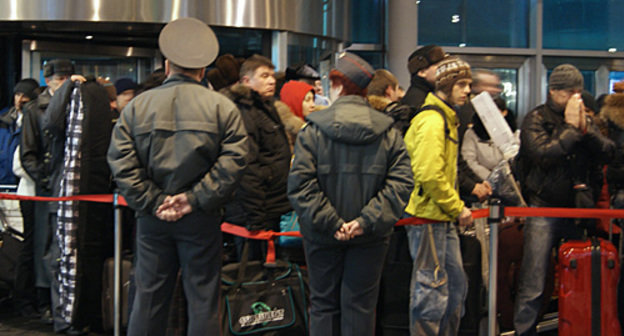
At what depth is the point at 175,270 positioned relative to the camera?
4.20 metres

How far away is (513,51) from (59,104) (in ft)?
26.6

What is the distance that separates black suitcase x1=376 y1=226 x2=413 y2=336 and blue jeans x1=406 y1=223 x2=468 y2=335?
0.88 feet

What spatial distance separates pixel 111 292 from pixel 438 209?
2336 mm

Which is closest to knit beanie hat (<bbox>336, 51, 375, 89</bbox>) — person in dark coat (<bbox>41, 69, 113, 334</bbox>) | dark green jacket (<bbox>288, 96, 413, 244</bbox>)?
dark green jacket (<bbox>288, 96, 413, 244</bbox>)

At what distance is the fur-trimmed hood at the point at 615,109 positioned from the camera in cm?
551

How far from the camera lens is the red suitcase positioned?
4988 mm

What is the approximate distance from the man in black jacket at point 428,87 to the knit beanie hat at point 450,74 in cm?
14

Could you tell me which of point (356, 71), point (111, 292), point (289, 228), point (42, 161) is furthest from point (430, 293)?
point (42, 161)

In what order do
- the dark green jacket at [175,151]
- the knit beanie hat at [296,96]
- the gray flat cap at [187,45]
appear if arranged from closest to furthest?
the dark green jacket at [175,151], the gray flat cap at [187,45], the knit beanie hat at [296,96]

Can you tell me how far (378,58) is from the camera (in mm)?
11430

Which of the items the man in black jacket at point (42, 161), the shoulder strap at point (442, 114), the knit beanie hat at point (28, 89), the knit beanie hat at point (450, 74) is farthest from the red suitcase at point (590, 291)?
the knit beanie hat at point (28, 89)

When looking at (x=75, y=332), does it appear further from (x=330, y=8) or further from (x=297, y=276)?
(x=330, y=8)

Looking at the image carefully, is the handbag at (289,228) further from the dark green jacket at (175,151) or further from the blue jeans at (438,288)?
the dark green jacket at (175,151)

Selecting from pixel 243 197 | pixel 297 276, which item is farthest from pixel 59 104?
pixel 297 276
